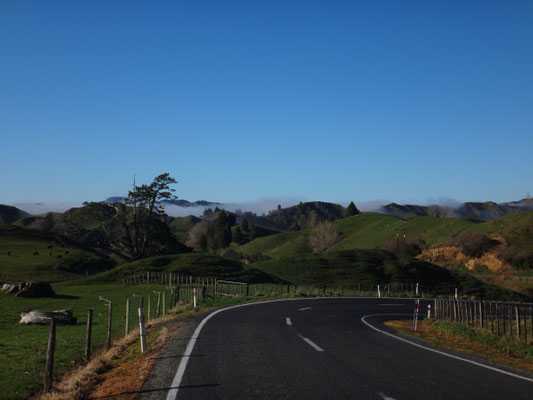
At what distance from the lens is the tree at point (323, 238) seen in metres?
148

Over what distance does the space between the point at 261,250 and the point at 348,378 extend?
160233 millimetres

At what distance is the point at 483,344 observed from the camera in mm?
17625

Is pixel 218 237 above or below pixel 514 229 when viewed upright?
below

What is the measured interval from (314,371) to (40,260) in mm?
83901

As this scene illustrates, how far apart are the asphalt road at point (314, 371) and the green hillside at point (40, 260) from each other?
63.7 m

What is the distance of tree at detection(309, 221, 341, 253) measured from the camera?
148 meters

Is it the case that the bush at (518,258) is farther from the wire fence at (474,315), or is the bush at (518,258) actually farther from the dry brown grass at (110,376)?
the dry brown grass at (110,376)

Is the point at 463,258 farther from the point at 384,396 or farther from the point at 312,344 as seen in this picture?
the point at 384,396

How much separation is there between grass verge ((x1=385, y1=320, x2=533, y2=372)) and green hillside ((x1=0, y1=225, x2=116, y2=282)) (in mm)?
62648

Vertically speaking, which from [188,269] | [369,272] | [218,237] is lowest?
[369,272]

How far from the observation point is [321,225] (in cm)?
15488

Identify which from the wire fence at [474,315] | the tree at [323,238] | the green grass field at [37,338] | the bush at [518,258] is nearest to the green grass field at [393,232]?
the tree at [323,238]

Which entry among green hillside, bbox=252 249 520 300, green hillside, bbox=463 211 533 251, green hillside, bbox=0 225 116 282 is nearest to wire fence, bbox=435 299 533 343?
green hillside, bbox=252 249 520 300

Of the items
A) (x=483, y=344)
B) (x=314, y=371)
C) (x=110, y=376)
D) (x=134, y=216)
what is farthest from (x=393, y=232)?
(x=110, y=376)
